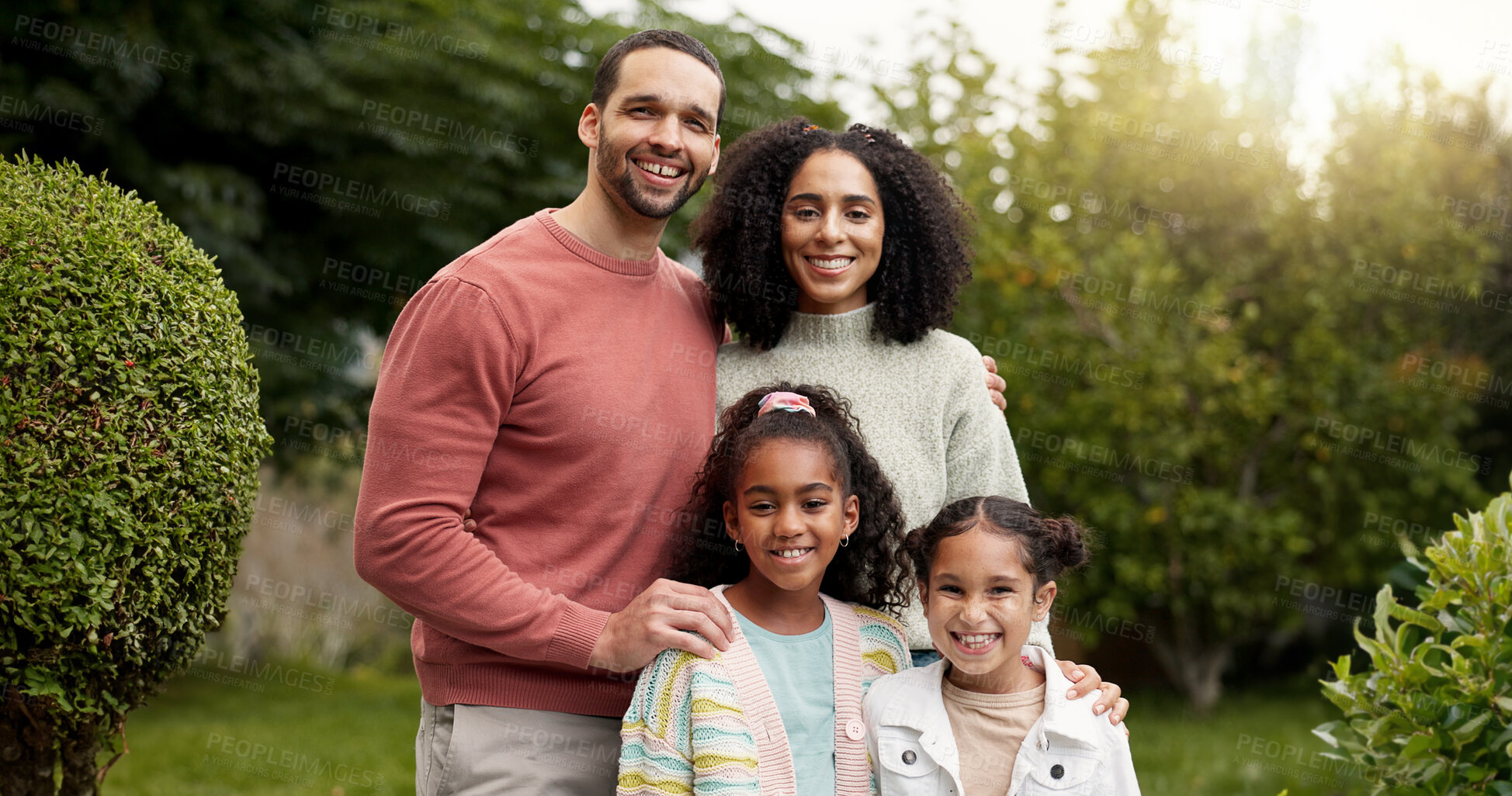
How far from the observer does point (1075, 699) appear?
2.36m

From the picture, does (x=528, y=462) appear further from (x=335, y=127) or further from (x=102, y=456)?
(x=335, y=127)

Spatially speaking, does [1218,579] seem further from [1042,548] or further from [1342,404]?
[1042,548]

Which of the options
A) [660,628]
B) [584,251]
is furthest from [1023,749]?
[584,251]

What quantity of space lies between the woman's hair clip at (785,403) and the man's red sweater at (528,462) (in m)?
0.21

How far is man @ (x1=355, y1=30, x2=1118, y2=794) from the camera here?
7.36 ft

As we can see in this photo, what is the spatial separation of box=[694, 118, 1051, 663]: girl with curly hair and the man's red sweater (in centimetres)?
28

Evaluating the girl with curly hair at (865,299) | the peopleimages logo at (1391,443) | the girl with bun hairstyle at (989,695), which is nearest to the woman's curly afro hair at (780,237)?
the girl with curly hair at (865,299)

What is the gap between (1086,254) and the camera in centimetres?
731

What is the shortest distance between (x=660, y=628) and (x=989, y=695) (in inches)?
28.8

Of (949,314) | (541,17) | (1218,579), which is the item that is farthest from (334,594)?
(949,314)

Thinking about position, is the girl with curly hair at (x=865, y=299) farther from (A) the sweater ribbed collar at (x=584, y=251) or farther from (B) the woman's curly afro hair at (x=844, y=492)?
(A) the sweater ribbed collar at (x=584, y=251)

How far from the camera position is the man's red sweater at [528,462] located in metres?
2.24

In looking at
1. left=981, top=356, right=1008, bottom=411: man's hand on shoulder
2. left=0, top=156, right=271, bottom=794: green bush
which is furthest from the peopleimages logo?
left=0, top=156, right=271, bottom=794: green bush

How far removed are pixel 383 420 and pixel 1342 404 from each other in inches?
270
